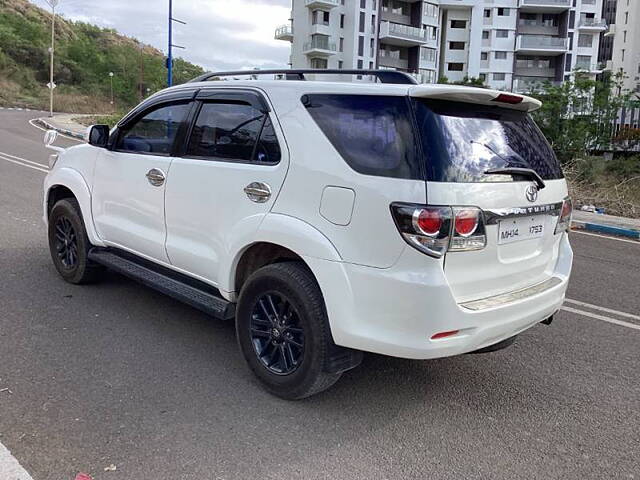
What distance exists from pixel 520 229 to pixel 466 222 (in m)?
0.55

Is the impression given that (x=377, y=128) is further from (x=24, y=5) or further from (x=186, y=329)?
(x=24, y=5)

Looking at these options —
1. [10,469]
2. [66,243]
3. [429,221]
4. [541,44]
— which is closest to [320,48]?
[541,44]

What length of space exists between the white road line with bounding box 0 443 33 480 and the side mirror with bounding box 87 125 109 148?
2825 millimetres

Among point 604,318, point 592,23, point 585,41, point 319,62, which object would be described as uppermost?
point 592,23

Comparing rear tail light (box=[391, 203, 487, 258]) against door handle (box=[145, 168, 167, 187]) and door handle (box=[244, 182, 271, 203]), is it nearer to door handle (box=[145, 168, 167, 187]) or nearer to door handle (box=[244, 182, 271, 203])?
door handle (box=[244, 182, 271, 203])

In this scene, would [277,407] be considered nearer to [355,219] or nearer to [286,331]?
[286,331]

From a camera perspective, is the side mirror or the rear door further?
the side mirror

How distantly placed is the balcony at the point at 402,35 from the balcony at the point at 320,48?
17.4 ft

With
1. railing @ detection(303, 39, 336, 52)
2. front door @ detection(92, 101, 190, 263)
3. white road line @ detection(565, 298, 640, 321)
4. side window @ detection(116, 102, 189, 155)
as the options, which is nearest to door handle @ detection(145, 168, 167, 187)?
front door @ detection(92, 101, 190, 263)

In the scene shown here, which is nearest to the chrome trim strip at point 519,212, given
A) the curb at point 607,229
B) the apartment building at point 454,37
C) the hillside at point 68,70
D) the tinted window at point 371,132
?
the tinted window at point 371,132

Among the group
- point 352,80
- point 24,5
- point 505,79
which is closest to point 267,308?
point 352,80

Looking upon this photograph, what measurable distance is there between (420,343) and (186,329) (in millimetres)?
2188

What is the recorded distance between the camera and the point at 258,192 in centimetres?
352

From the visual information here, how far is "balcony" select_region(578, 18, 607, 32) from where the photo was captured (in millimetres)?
68125
